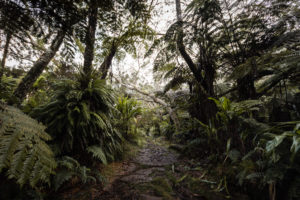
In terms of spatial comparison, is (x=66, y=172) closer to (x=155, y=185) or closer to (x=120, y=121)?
(x=155, y=185)

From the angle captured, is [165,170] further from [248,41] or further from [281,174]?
[248,41]

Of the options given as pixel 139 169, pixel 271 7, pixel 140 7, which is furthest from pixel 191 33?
pixel 139 169

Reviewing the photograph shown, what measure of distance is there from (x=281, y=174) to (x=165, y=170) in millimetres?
1463

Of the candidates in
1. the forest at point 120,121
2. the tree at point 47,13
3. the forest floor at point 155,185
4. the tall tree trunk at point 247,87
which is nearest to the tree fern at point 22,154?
the forest at point 120,121

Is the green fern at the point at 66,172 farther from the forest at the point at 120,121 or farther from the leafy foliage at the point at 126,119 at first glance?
the leafy foliage at the point at 126,119

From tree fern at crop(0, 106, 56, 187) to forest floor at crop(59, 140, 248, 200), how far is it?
3.39ft

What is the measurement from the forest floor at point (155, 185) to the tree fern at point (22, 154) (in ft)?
3.39

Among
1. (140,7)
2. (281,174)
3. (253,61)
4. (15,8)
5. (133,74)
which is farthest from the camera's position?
(133,74)

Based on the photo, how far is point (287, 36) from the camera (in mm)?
1494

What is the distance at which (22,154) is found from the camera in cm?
49

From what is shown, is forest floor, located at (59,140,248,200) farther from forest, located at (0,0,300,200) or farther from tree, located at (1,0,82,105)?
tree, located at (1,0,82,105)

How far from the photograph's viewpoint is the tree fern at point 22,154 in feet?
1.51

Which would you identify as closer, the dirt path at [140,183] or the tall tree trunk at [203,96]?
the dirt path at [140,183]

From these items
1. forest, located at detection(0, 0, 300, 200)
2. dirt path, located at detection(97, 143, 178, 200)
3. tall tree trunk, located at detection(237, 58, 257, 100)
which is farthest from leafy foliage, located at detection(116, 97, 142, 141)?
tall tree trunk, located at detection(237, 58, 257, 100)
